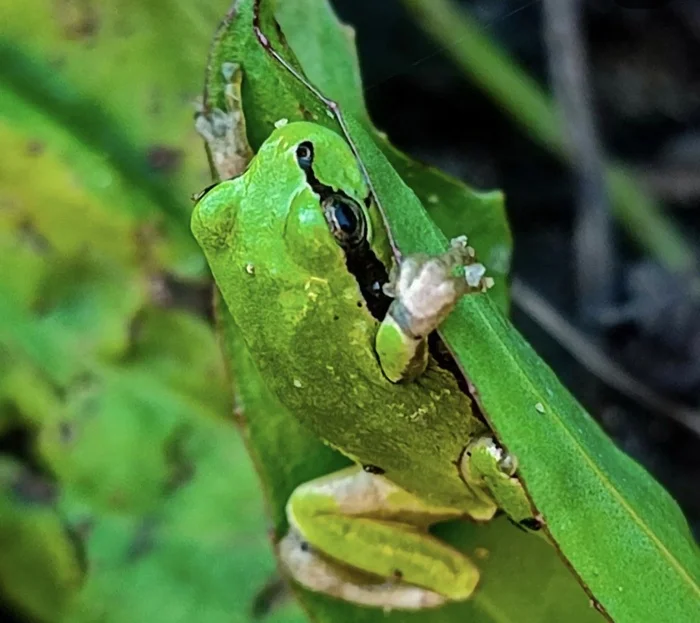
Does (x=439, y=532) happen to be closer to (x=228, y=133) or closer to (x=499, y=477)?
(x=499, y=477)

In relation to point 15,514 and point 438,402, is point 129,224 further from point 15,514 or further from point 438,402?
point 438,402

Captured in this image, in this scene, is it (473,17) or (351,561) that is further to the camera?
(473,17)

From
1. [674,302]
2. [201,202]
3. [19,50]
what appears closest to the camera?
[201,202]

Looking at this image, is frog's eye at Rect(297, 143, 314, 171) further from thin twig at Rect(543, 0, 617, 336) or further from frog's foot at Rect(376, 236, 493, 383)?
thin twig at Rect(543, 0, 617, 336)

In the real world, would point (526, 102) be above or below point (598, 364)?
above

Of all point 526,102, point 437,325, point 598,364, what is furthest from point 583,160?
point 437,325

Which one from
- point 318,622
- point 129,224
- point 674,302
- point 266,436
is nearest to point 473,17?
point 674,302
